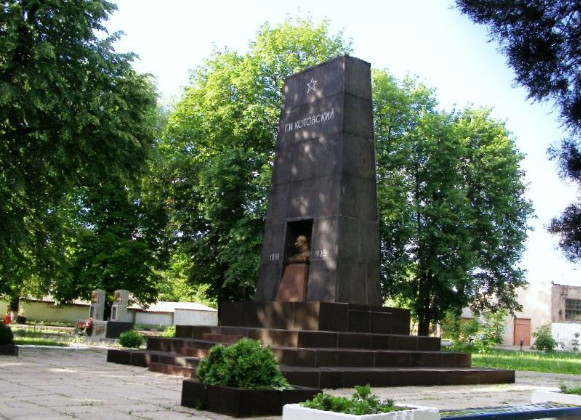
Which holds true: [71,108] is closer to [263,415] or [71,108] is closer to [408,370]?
[408,370]

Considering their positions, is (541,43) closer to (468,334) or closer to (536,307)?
(468,334)

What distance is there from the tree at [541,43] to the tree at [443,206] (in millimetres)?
15937

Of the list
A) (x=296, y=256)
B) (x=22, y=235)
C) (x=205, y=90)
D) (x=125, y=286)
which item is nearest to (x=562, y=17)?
(x=296, y=256)

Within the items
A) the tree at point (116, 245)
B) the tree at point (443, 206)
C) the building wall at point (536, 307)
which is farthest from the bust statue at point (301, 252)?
the building wall at point (536, 307)

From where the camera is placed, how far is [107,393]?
8016 mm

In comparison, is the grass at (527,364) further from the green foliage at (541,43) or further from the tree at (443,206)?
the green foliage at (541,43)

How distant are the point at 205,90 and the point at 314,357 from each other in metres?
20.1

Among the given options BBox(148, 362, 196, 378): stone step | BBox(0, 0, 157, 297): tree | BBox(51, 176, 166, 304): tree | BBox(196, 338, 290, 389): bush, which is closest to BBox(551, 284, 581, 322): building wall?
BBox(51, 176, 166, 304): tree

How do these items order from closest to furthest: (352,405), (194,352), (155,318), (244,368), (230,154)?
(352,405)
(244,368)
(194,352)
(230,154)
(155,318)

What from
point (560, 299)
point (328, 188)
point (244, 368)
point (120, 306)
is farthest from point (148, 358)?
point (560, 299)

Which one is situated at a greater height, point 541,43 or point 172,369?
point 541,43

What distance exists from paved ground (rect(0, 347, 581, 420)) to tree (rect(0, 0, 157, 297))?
6.21 meters

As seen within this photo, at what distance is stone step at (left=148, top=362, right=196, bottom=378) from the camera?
427 inches

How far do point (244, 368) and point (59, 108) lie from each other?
12026 mm
